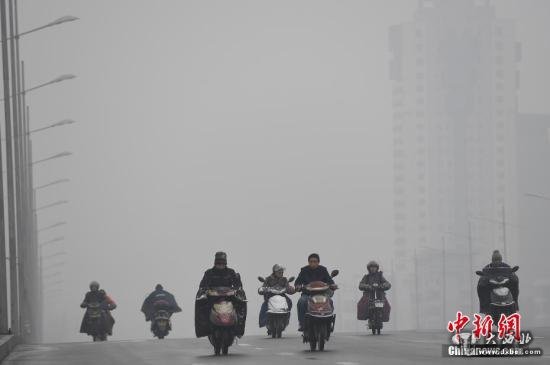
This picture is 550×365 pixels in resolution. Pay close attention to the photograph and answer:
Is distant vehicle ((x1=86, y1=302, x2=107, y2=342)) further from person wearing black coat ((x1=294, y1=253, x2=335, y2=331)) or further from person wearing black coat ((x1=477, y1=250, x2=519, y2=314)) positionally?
person wearing black coat ((x1=477, y1=250, x2=519, y2=314))

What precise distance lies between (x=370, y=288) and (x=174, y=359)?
15001mm

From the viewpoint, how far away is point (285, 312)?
4219 cm

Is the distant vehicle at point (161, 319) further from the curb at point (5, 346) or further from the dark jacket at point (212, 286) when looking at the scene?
the dark jacket at point (212, 286)

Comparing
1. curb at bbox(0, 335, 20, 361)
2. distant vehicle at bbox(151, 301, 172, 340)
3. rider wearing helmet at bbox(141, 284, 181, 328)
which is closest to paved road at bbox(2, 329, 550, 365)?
curb at bbox(0, 335, 20, 361)

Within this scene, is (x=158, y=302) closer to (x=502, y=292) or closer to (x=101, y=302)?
(x=101, y=302)

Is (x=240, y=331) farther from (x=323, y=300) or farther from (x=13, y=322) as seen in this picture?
(x=13, y=322)

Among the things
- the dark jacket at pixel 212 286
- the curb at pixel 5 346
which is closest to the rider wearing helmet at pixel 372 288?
the curb at pixel 5 346

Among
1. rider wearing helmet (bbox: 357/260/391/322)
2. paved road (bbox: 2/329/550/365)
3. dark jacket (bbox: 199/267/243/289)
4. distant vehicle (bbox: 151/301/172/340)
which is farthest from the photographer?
distant vehicle (bbox: 151/301/172/340)

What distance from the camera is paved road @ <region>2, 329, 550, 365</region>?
28.4m

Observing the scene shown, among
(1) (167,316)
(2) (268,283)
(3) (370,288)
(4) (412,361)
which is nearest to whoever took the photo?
(4) (412,361)

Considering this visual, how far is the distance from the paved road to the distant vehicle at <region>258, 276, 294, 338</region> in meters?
1.41

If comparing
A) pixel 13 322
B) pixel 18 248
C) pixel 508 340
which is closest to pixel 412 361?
pixel 508 340

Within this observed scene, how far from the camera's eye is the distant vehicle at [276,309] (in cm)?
4169

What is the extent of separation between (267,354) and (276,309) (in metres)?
10.0
